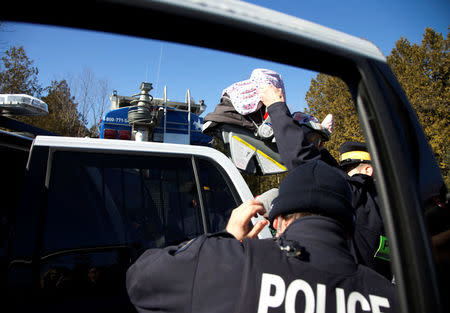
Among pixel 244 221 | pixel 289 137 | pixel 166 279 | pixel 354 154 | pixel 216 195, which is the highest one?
pixel 354 154

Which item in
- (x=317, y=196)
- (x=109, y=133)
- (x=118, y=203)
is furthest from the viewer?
(x=109, y=133)

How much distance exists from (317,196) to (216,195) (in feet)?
3.42

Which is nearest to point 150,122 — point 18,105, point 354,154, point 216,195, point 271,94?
point 18,105

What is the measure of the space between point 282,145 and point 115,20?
124cm

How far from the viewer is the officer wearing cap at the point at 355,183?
162cm

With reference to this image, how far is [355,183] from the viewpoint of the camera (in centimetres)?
193

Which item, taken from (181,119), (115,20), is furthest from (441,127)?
(115,20)

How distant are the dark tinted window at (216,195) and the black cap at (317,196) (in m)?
0.80

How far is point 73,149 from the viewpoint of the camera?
1814 mm

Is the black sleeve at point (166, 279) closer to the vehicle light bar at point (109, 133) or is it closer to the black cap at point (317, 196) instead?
the black cap at point (317, 196)

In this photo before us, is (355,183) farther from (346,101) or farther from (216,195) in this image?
(346,101)

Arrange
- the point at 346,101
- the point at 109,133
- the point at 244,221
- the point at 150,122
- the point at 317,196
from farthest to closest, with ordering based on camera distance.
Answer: the point at 346,101
the point at 109,133
the point at 150,122
the point at 244,221
the point at 317,196

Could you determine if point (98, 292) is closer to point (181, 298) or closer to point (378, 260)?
point (181, 298)

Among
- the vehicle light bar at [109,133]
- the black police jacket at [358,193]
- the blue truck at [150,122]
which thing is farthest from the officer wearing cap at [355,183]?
the vehicle light bar at [109,133]
